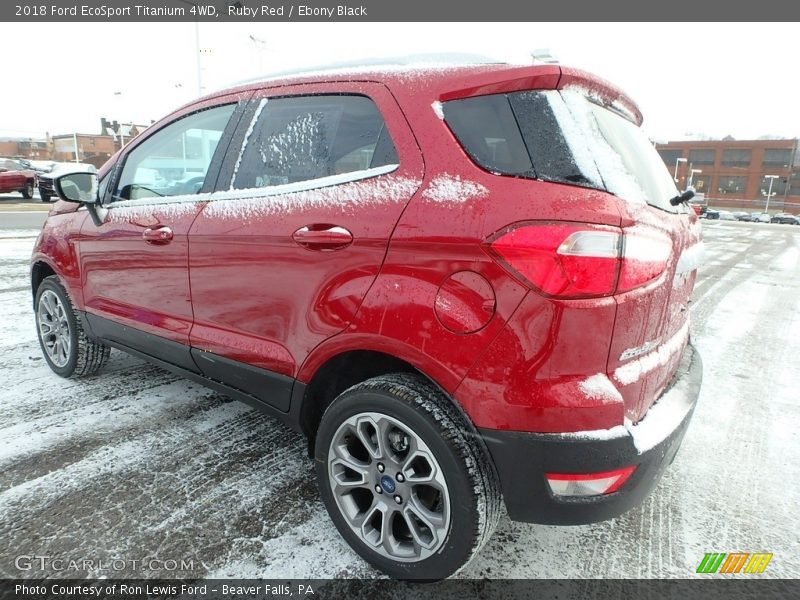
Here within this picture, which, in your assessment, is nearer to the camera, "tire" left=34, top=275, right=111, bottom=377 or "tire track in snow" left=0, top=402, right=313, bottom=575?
"tire track in snow" left=0, top=402, right=313, bottom=575

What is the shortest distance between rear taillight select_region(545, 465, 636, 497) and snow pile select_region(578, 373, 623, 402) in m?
0.24

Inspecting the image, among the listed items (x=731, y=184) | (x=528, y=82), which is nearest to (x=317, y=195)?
(x=528, y=82)

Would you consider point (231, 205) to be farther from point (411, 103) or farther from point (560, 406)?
point (560, 406)

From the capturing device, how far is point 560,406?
1496 millimetres

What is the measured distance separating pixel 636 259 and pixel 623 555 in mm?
1303

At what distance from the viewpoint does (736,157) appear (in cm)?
7962

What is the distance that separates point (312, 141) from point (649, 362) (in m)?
1.60

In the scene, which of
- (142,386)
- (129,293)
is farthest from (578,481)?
(142,386)

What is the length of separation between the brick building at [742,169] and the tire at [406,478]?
83.5 metres

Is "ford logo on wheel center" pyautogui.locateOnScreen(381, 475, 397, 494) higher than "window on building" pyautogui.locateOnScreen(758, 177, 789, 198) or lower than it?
lower

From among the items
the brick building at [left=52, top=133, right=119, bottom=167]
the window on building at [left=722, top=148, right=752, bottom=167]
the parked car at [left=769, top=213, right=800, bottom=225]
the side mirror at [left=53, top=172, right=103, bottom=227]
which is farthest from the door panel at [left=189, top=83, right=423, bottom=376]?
the window on building at [left=722, top=148, right=752, bottom=167]

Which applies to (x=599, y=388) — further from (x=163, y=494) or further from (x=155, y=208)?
(x=155, y=208)

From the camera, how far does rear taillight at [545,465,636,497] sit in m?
1.54

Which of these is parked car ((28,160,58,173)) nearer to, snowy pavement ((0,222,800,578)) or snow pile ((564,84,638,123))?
snowy pavement ((0,222,800,578))
